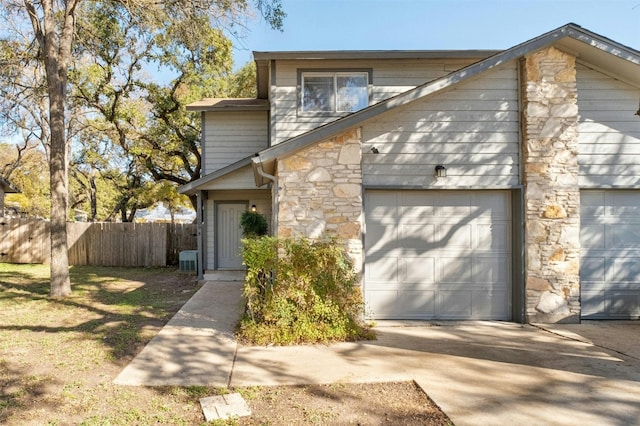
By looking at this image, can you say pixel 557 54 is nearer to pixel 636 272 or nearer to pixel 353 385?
pixel 636 272

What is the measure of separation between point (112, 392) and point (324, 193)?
383cm

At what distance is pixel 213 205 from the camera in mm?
11703

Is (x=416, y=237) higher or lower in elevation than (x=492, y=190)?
lower

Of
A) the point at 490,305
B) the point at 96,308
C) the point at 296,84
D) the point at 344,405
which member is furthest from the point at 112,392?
the point at 296,84

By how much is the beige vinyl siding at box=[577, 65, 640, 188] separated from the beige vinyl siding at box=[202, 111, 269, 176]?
811cm

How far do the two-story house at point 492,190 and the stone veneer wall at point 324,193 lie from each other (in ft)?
0.05

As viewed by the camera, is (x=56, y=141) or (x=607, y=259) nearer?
(x=607, y=259)

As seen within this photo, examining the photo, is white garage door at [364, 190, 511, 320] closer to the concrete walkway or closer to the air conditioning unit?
the concrete walkway

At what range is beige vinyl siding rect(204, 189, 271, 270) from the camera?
11578 millimetres

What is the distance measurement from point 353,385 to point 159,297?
254 inches

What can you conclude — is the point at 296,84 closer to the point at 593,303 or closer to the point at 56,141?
the point at 56,141

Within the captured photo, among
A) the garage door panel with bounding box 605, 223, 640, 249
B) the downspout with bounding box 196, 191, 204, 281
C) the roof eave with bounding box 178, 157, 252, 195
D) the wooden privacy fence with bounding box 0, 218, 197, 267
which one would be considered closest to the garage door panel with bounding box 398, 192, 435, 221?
the garage door panel with bounding box 605, 223, 640, 249

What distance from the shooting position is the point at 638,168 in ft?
21.5

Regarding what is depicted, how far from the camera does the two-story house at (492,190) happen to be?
6.27 meters
